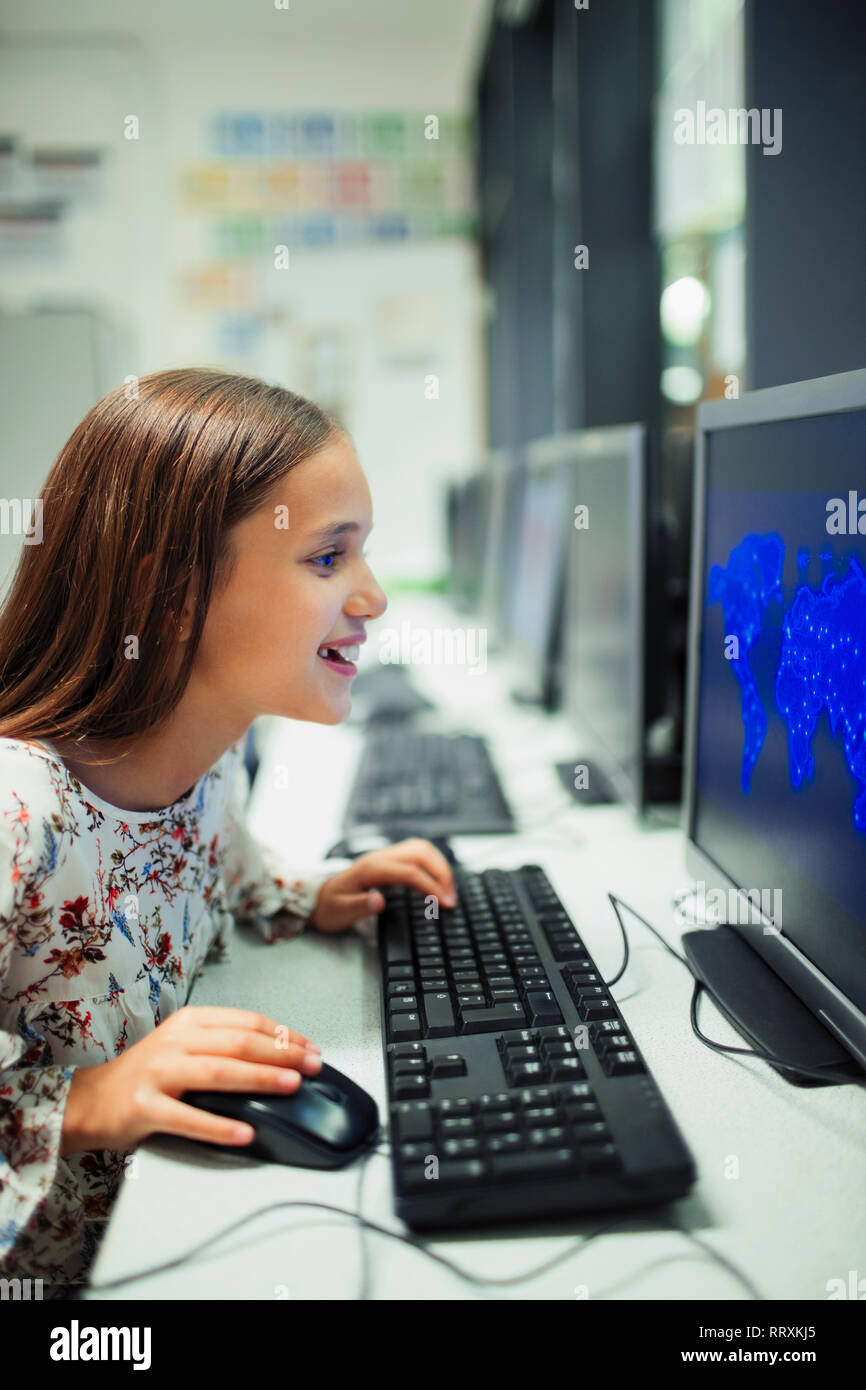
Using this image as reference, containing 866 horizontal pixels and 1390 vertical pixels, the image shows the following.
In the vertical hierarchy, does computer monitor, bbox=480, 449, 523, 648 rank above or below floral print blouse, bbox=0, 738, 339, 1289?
above

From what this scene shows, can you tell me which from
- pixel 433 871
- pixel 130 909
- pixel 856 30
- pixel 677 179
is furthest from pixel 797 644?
pixel 677 179

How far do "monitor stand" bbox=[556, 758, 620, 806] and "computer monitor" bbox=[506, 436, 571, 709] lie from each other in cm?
28

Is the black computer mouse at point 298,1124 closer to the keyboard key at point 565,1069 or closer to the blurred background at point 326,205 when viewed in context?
the keyboard key at point 565,1069

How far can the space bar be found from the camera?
0.69 meters

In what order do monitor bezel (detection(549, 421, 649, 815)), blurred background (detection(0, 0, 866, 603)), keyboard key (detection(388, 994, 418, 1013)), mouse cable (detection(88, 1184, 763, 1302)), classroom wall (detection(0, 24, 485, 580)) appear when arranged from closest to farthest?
mouse cable (detection(88, 1184, 763, 1302))
keyboard key (detection(388, 994, 418, 1013))
monitor bezel (detection(549, 421, 649, 815))
blurred background (detection(0, 0, 866, 603))
classroom wall (detection(0, 24, 485, 580))

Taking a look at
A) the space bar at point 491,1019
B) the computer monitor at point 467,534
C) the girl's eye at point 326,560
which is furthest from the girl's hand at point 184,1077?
the computer monitor at point 467,534

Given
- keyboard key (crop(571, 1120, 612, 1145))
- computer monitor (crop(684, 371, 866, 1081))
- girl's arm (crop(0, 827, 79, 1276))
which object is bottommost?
girl's arm (crop(0, 827, 79, 1276))

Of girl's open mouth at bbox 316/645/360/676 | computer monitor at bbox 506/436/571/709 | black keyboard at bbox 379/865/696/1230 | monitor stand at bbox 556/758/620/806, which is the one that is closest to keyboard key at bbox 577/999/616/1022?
black keyboard at bbox 379/865/696/1230

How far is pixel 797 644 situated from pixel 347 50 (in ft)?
12.5

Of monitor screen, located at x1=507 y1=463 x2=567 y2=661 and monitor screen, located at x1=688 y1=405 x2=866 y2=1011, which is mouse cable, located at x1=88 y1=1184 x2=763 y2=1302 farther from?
monitor screen, located at x1=507 y1=463 x2=567 y2=661

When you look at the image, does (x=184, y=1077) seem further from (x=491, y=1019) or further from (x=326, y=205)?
(x=326, y=205)

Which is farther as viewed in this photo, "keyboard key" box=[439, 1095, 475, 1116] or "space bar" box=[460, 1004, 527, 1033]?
"space bar" box=[460, 1004, 527, 1033]

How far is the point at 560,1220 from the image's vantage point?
55cm

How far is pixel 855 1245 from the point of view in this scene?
53cm
